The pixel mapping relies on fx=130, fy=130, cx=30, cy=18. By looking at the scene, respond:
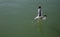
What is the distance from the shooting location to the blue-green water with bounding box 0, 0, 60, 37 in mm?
2268

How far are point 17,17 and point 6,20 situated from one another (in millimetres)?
205

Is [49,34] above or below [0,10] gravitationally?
below

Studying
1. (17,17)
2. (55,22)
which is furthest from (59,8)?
(17,17)

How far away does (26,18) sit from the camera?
7.61 feet

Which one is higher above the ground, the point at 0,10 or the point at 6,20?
the point at 0,10

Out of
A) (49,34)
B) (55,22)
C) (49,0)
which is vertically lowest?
(49,34)

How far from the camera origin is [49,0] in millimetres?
2291

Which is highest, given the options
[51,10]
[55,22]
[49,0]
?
[49,0]

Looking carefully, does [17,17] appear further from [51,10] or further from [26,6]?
[51,10]

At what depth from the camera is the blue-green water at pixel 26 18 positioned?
2.27 metres

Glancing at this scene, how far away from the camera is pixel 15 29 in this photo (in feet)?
7.61

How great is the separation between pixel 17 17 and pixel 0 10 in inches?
13.1

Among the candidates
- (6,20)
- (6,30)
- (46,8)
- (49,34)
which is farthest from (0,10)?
(49,34)

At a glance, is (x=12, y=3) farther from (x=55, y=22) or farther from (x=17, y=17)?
(x=55, y=22)
